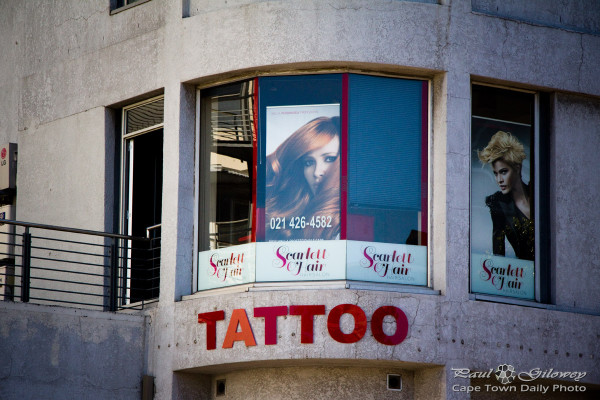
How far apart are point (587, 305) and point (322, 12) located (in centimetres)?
544

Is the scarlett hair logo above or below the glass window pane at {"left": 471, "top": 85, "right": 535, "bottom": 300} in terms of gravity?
below

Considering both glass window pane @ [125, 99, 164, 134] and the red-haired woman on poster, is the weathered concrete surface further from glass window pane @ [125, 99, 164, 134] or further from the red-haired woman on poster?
glass window pane @ [125, 99, 164, 134]

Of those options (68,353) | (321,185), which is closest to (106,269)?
(68,353)

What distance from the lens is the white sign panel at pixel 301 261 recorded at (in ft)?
50.3

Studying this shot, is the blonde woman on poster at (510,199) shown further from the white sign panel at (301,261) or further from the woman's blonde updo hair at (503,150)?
the white sign panel at (301,261)

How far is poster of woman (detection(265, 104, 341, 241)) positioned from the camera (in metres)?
15.5

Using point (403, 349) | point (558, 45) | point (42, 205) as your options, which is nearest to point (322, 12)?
point (558, 45)

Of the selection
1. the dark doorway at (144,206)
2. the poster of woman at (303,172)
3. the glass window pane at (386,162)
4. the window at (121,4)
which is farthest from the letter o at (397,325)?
the window at (121,4)

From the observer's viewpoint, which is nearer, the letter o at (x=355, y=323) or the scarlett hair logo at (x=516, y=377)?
the letter o at (x=355, y=323)

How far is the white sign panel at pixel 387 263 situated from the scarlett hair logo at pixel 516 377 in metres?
1.35

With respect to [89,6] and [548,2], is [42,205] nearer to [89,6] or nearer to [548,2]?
[89,6]

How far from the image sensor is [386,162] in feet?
51.6

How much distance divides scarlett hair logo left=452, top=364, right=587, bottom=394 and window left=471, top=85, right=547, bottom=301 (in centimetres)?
111

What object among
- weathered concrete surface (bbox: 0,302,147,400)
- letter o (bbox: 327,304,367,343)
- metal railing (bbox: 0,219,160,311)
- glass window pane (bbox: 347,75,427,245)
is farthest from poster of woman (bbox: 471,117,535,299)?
weathered concrete surface (bbox: 0,302,147,400)
